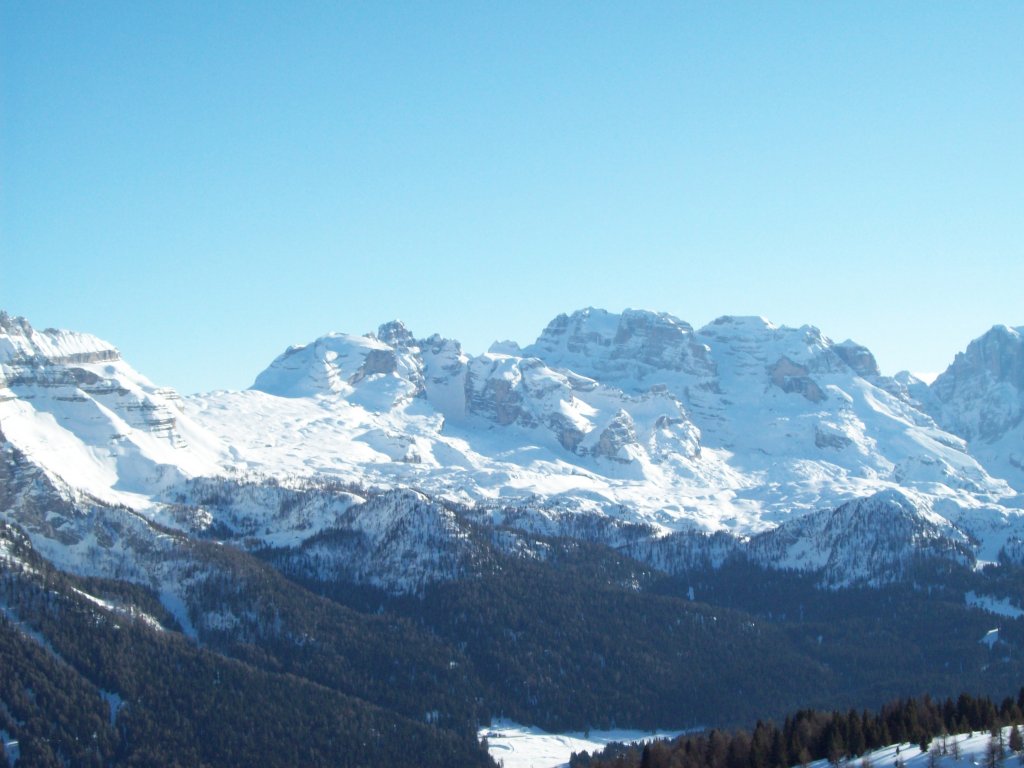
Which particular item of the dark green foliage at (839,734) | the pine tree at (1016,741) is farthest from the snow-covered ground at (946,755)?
the dark green foliage at (839,734)

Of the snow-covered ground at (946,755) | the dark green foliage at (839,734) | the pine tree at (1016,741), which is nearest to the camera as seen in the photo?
the snow-covered ground at (946,755)

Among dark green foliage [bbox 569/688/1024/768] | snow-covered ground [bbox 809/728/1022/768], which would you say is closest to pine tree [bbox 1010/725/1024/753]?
snow-covered ground [bbox 809/728/1022/768]

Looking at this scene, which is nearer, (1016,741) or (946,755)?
(1016,741)

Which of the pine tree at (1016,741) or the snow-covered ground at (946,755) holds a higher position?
the pine tree at (1016,741)

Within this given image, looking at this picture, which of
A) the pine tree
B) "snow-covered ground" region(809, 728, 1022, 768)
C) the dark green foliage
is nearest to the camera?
"snow-covered ground" region(809, 728, 1022, 768)

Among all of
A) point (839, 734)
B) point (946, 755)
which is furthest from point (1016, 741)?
point (839, 734)

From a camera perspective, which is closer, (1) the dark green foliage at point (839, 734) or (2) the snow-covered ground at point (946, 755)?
(2) the snow-covered ground at point (946, 755)

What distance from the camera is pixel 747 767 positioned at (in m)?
164

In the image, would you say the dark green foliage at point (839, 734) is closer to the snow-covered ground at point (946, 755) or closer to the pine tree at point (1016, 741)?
the snow-covered ground at point (946, 755)

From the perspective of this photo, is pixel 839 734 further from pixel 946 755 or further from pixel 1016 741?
pixel 1016 741

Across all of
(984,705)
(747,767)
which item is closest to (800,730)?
(747,767)

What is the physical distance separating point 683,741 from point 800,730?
23442 millimetres

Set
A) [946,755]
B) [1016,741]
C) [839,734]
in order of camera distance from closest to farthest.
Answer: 1. [1016,741]
2. [946,755]
3. [839,734]

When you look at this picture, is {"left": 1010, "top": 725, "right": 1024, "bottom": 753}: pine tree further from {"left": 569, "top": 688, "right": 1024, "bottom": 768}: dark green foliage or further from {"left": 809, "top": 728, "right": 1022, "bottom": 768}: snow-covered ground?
{"left": 569, "top": 688, "right": 1024, "bottom": 768}: dark green foliage
